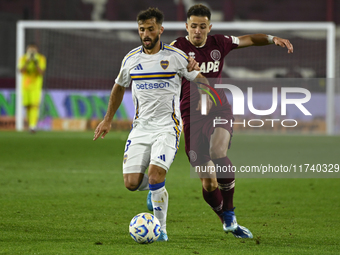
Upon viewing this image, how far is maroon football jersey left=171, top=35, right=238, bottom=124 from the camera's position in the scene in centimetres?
516

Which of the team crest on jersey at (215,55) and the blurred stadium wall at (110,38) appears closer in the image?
the team crest on jersey at (215,55)

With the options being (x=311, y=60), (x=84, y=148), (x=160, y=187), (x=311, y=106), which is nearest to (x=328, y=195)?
(x=160, y=187)

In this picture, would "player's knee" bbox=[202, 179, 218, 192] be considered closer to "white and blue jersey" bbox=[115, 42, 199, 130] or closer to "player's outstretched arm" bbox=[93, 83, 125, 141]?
"white and blue jersey" bbox=[115, 42, 199, 130]

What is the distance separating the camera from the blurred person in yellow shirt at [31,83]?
52.6 ft

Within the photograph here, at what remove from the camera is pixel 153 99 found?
4.66 m

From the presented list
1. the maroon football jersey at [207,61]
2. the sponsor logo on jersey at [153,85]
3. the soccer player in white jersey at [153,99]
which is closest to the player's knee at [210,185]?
the soccer player in white jersey at [153,99]

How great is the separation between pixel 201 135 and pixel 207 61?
0.71 metres

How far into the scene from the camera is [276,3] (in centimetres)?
2616

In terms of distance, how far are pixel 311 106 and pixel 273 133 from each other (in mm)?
1802

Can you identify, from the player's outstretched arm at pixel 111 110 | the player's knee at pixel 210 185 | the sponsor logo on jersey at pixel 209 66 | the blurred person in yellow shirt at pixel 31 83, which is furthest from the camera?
the blurred person in yellow shirt at pixel 31 83

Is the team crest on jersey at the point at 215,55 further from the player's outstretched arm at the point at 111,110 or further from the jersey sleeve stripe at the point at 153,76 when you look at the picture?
the player's outstretched arm at the point at 111,110

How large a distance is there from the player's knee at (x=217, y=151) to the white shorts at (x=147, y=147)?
423 mm

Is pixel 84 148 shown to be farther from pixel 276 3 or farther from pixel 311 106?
pixel 276 3

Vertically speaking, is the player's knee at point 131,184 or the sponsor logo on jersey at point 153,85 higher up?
the sponsor logo on jersey at point 153,85
